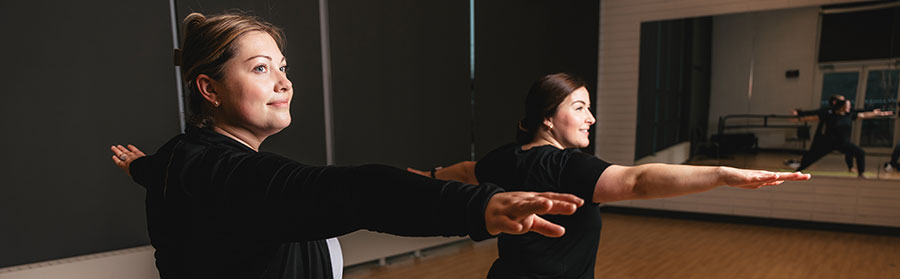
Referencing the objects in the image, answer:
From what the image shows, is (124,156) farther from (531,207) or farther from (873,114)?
(873,114)

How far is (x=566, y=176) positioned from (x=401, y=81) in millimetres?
2577

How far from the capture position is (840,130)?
4.78m

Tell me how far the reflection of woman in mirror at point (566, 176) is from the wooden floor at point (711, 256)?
87.5 inches

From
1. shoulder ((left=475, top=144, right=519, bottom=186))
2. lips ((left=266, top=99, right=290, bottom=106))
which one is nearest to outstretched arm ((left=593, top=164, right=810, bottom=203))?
shoulder ((left=475, top=144, right=519, bottom=186))

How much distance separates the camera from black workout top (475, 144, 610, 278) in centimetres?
141

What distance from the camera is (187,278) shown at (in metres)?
0.72

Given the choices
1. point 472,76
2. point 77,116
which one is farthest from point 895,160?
point 77,116

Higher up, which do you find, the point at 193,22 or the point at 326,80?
the point at 193,22

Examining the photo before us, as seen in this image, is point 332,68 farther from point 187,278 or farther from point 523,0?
point 187,278

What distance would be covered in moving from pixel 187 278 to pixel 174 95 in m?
2.43

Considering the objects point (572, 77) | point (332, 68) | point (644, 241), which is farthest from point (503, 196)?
point (644, 241)

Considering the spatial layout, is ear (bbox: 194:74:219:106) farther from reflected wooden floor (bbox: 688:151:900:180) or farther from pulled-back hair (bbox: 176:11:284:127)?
reflected wooden floor (bbox: 688:151:900:180)

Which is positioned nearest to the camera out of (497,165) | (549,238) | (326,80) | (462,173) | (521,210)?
(521,210)

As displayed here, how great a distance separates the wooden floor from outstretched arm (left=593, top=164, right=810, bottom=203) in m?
2.58
